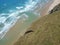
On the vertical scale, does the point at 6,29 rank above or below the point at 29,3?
below

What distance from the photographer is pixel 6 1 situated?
52.2 metres

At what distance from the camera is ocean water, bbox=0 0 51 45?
37812mm

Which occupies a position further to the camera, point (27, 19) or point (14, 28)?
point (27, 19)

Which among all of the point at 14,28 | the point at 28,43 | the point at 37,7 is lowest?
the point at 28,43

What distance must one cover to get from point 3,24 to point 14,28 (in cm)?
304

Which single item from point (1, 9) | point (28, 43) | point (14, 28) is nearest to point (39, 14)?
point (14, 28)

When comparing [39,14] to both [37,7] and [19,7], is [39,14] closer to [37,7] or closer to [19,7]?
[37,7]

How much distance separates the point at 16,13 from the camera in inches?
1714

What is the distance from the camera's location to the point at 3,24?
39281mm

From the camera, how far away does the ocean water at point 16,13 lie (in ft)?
124

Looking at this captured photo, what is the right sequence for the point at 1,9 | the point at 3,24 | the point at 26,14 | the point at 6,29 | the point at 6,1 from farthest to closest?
the point at 6,1 < the point at 1,9 < the point at 26,14 < the point at 3,24 < the point at 6,29

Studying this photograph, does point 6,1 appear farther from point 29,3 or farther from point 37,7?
point 37,7

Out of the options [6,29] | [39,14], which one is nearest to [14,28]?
[6,29]

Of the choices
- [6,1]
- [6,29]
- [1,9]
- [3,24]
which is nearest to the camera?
[6,29]
